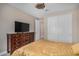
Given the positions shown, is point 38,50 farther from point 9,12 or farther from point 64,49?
point 9,12

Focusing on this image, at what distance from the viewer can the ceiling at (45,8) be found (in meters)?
2.16

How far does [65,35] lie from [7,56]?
3.21 feet

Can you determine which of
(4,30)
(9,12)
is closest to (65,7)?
(9,12)

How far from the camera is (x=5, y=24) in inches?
85.7

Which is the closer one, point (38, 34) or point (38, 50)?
point (38, 50)

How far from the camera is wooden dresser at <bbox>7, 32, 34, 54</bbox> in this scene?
7.09 ft

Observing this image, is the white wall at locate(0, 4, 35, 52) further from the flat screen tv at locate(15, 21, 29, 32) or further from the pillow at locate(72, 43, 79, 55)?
the pillow at locate(72, 43, 79, 55)

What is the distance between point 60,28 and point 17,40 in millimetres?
731

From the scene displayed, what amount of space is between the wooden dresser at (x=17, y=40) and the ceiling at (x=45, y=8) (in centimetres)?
36

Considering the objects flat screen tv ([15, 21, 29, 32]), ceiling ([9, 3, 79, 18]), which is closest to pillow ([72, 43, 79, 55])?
ceiling ([9, 3, 79, 18])

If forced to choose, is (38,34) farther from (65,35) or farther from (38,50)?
(65,35)

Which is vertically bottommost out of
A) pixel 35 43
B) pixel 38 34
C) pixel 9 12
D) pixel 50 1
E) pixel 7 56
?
pixel 7 56

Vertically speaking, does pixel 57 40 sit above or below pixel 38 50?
above

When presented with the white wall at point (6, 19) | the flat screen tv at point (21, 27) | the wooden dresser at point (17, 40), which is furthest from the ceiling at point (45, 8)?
the wooden dresser at point (17, 40)
